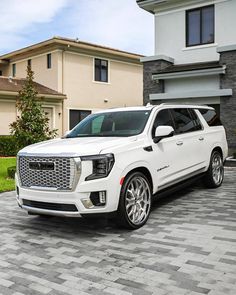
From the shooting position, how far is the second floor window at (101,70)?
81.9 feet

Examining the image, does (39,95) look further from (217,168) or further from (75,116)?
(217,168)

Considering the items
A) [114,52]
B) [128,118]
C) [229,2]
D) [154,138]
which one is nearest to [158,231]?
[154,138]

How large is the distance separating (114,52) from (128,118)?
19.3 metres

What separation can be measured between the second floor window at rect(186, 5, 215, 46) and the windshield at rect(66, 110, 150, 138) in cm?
1022

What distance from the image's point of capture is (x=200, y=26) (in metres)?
15.9

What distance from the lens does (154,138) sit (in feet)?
20.3

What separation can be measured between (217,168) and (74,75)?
54.8 ft

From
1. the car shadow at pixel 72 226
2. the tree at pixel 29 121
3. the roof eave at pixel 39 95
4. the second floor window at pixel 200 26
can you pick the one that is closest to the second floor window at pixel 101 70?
the roof eave at pixel 39 95

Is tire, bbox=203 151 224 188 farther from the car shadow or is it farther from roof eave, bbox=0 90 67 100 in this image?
roof eave, bbox=0 90 67 100

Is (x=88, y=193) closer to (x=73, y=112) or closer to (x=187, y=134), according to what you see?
(x=187, y=134)

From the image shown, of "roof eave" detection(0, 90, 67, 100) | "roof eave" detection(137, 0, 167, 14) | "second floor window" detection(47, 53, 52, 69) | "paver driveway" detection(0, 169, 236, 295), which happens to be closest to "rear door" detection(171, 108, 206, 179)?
"paver driveway" detection(0, 169, 236, 295)

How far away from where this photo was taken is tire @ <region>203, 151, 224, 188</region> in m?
8.23

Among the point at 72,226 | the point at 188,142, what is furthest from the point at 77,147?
the point at 188,142

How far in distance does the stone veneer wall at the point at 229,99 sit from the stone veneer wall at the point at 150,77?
8.79ft
